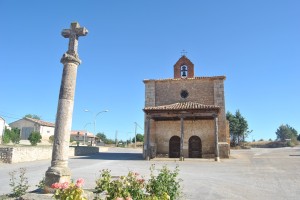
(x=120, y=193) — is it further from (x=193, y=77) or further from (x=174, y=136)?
(x=193, y=77)

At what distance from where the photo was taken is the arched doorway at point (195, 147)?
24.2 m

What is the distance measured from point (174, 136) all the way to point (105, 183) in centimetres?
1989

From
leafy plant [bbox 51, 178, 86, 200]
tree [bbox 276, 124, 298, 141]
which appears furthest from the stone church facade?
tree [bbox 276, 124, 298, 141]

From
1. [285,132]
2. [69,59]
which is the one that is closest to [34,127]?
[69,59]

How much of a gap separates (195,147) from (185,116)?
12.7ft

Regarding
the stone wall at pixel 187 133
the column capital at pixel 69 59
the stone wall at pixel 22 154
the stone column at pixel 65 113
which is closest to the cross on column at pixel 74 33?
the stone column at pixel 65 113

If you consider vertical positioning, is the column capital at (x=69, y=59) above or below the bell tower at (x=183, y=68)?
below

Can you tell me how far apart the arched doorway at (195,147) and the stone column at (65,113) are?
18.8 m

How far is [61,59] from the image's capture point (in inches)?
281

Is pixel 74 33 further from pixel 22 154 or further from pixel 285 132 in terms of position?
pixel 285 132

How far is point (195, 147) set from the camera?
2439cm

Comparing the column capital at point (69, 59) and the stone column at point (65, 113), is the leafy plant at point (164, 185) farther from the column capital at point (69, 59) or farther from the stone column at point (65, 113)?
the column capital at point (69, 59)

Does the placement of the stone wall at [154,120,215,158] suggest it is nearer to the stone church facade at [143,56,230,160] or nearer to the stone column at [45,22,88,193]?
the stone church facade at [143,56,230,160]

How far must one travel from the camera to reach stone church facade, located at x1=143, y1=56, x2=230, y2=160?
22.7 metres
